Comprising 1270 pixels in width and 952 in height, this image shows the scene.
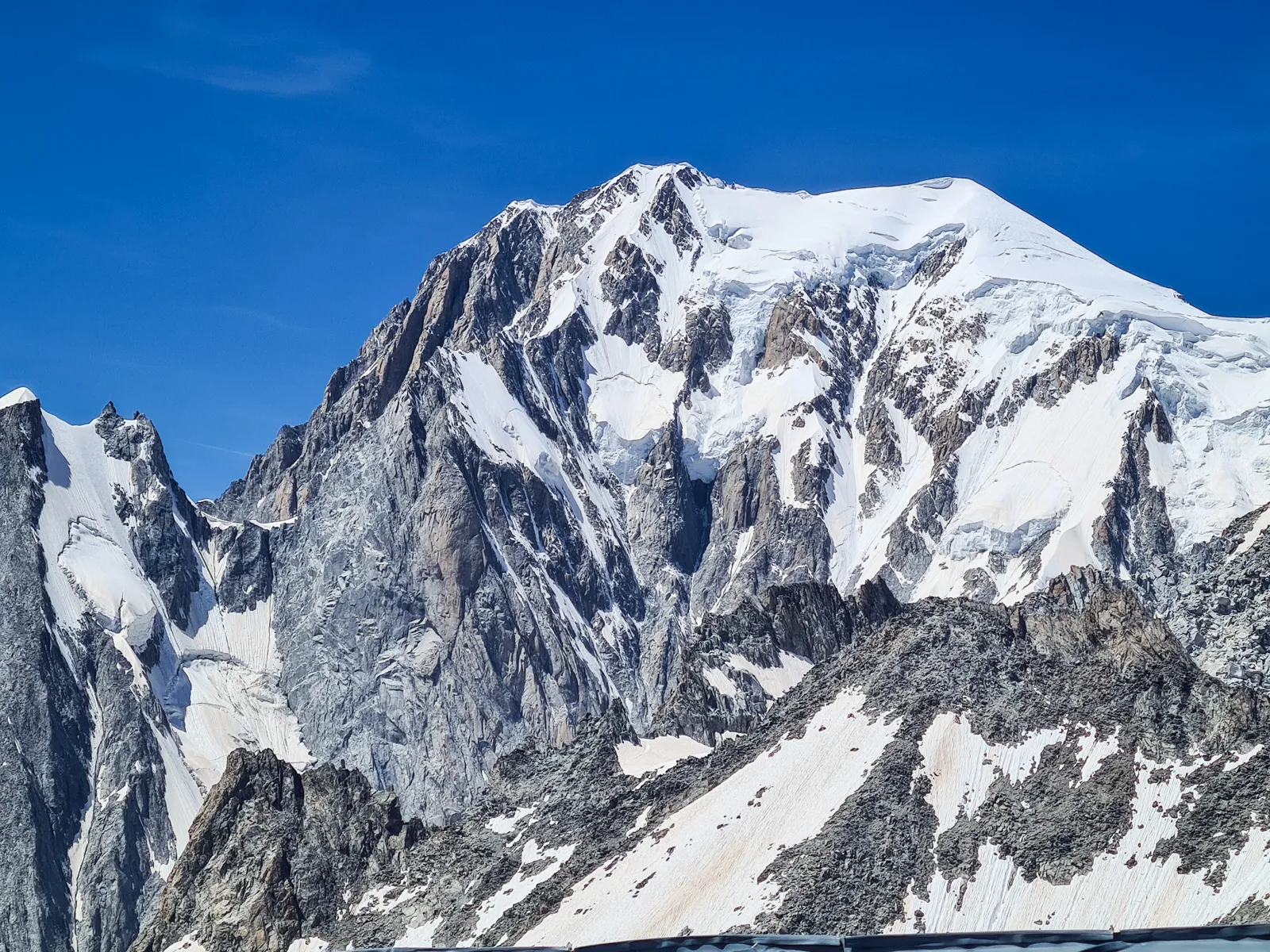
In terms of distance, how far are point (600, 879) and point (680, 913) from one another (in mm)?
11086

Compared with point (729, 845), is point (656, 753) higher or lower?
higher

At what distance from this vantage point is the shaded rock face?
318 ft

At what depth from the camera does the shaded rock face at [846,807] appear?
9683 centimetres

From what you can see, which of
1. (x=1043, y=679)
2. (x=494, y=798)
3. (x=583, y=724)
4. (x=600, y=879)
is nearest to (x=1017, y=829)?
(x=1043, y=679)

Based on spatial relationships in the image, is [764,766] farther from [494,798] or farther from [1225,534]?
[1225,534]

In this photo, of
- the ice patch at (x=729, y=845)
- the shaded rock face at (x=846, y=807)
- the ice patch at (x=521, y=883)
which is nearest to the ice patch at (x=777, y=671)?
the shaded rock face at (x=846, y=807)

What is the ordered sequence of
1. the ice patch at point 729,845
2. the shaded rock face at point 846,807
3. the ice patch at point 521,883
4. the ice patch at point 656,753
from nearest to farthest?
the shaded rock face at point 846,807 → the ice patch at point 729,845 → the ice patch at point 521,883 → the ice patch at point 656,753

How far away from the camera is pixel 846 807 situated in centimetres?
10619

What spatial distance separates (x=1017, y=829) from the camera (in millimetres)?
98812

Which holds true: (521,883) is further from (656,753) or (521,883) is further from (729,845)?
(656,753)

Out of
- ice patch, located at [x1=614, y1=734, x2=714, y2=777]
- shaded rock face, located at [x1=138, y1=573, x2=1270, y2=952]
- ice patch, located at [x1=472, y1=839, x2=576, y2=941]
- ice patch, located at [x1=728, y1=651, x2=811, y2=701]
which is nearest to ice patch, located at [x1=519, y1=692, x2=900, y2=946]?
shaded rock face, located at [x1=138, y1=573, x2=1270, y2=952]

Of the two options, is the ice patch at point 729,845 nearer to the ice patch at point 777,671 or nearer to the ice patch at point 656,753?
the ice patch at point 656,753

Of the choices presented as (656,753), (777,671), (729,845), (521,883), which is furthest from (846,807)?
(777,671)

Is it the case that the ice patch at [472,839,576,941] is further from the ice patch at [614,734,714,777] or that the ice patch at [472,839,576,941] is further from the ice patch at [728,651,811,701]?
the ice patch at [728,651,811,701]
